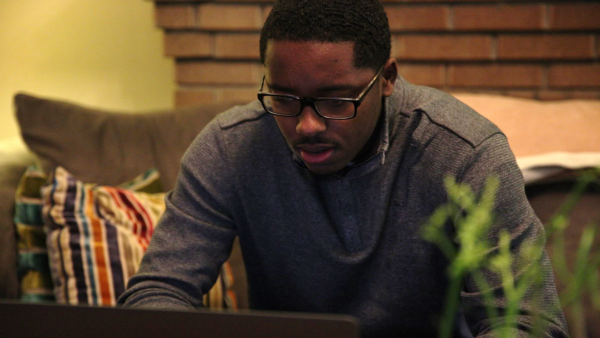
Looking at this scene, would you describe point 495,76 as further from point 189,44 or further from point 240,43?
point 189,44

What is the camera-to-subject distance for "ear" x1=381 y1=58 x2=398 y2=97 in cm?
107

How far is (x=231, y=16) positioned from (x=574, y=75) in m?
1.19

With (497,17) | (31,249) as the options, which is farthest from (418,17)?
(31,249)

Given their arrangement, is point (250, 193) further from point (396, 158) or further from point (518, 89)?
point (518, 89)

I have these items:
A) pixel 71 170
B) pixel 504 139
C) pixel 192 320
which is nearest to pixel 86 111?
pixel 71 170

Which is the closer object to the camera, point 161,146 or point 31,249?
point 31,249

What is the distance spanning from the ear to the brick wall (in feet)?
3.23

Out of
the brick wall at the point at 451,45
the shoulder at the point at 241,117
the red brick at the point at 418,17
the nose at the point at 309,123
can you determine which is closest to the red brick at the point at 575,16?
the brick wall at the point at 451,45

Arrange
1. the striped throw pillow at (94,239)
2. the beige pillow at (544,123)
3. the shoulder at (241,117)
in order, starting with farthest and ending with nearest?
the beige pillow at (544,123) < the striped throw pillow at (94,239) < the shoulder at (241,117)

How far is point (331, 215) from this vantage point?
115cm

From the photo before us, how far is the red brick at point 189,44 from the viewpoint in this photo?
2094mm

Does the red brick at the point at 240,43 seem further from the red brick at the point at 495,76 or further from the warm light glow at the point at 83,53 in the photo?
the red brick at the point at 495,76

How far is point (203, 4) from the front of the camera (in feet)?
6.79

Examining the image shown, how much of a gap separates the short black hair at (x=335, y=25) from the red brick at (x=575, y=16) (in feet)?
4.01
